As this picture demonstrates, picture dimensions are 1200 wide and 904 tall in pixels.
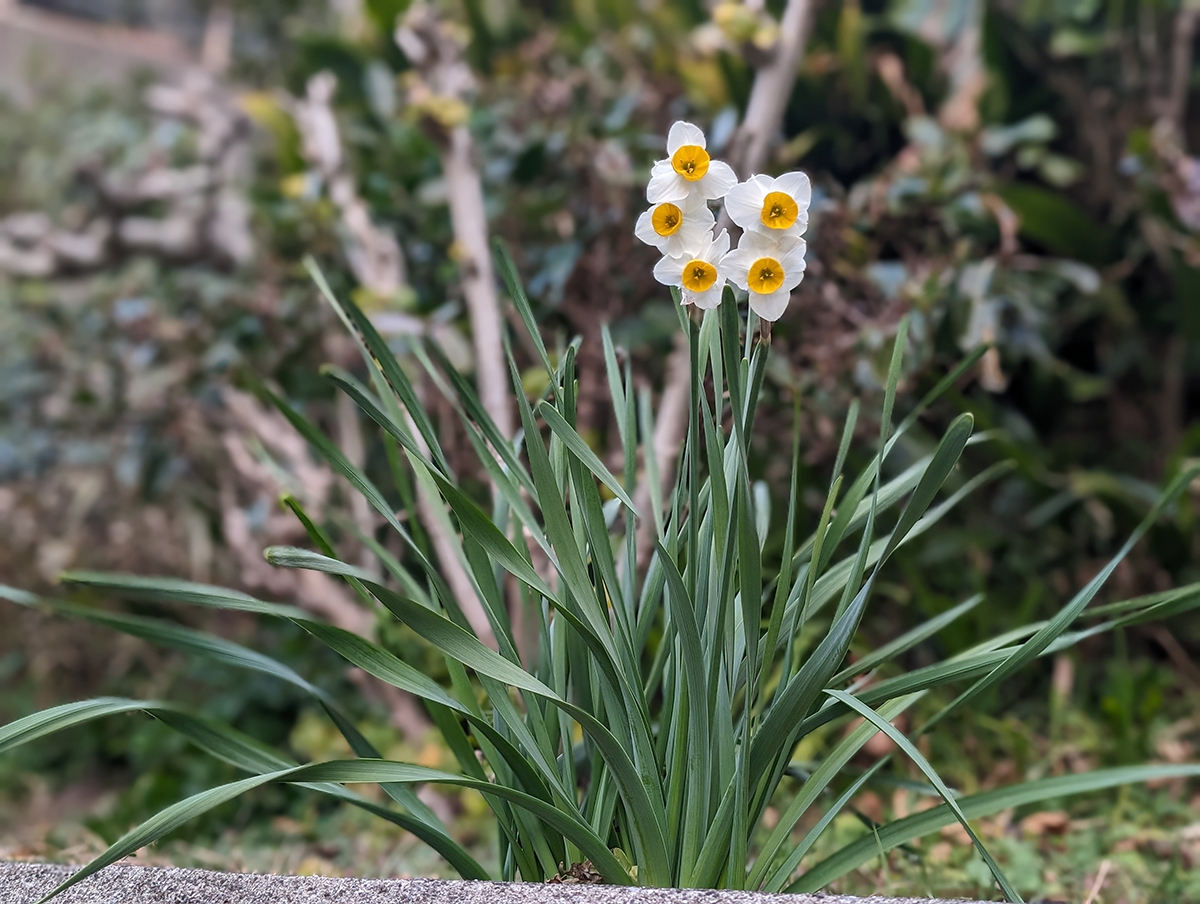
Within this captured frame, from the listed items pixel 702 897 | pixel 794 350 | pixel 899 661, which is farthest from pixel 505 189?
pixel 702 897

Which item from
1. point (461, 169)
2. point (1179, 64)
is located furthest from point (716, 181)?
point (1179, 64)

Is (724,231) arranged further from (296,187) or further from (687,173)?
(296,187)

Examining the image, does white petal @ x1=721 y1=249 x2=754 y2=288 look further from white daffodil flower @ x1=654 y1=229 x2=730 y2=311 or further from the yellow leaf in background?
the yellow leaf in background

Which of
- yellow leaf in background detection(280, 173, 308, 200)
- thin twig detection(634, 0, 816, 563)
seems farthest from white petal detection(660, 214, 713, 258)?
yellow leaf in background detection(280, 173, 308, 200)

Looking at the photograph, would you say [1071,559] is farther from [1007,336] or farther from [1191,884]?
[1191,884]

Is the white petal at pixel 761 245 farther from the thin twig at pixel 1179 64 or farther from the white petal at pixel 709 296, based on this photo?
the thin twig at pixel 1179 64

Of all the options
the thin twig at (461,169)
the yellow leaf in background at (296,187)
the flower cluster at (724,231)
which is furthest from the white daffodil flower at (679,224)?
the yellow leaf in background at (296,187)
